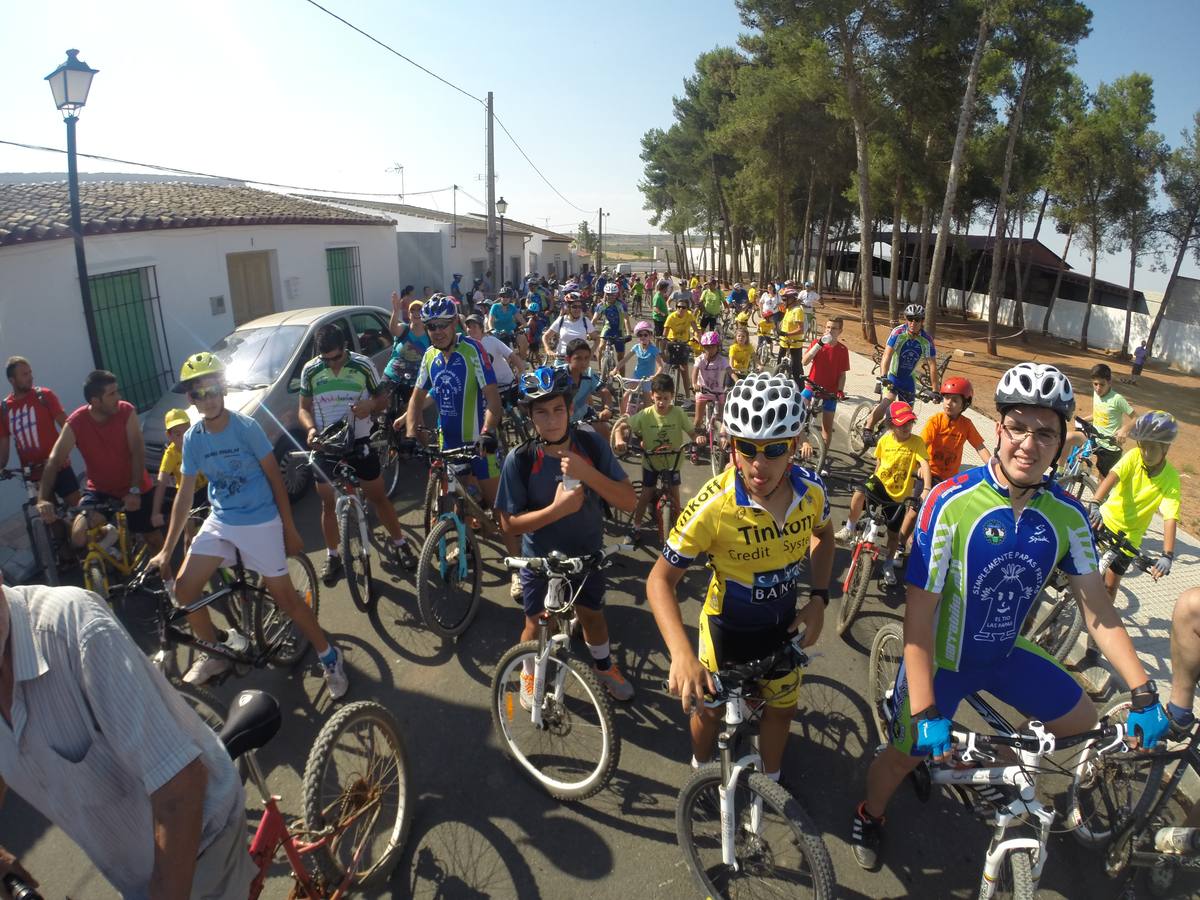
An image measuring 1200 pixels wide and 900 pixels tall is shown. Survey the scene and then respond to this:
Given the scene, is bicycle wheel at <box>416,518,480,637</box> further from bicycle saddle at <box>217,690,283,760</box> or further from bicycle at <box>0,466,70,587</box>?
bicycle at <box>0,466,70,587</box>

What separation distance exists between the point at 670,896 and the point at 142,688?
2.41 meters

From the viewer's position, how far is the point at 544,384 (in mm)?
3459

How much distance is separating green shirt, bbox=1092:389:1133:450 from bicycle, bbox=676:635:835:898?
5.92 metres

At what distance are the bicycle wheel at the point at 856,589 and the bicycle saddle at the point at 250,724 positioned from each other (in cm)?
411

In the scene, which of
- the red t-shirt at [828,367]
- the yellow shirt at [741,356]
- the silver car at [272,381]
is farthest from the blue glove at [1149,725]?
the yellow shirt at [741,356]


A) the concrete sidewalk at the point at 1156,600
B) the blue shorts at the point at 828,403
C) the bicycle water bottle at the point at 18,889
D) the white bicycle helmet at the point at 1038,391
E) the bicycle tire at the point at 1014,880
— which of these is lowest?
the concrete sidewalk at the point at 1156,600

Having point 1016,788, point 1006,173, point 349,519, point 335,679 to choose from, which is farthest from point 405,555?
point 1006,173

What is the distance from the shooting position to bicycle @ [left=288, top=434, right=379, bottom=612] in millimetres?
5253

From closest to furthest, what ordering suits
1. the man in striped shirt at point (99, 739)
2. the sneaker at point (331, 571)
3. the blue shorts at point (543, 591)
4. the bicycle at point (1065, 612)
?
the man in striped shirt at point (99, 739)
the blue shorts at point (543, 591)
the bicycle at point (1065, 612)
the sneaker at point (331, 571)

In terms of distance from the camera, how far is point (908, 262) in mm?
45656

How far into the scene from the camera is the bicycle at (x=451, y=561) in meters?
4.82

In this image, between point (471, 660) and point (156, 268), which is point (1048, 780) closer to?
point (471, 660)

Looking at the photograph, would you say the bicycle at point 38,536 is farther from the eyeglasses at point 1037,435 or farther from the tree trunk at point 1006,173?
the tree trunk at point 1006,173

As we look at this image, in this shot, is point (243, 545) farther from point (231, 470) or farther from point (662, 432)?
point (662, 432)
